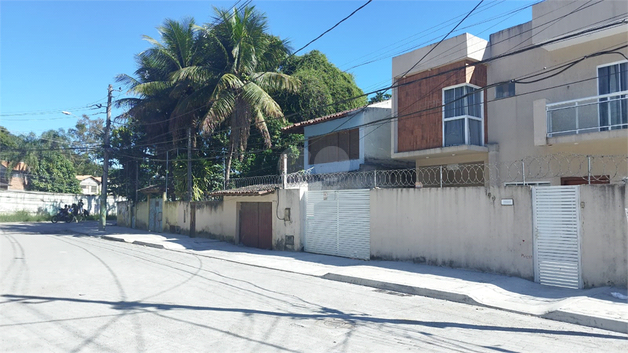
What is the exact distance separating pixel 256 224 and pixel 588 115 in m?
12.1

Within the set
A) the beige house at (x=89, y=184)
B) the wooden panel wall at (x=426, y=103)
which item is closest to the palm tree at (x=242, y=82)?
the wooden panel wall at (x=426, y=103)

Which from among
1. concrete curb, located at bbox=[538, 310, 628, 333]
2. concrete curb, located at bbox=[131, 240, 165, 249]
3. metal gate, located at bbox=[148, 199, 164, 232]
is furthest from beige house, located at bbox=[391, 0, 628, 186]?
metal gate, located at bbox=[148, 199, 164, 232]

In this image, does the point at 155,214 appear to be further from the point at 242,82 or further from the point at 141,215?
the point at 242,82

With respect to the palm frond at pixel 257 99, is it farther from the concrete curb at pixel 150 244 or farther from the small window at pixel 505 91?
the small window at pixel 505 91

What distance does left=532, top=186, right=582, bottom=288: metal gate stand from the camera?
8766 millimetres

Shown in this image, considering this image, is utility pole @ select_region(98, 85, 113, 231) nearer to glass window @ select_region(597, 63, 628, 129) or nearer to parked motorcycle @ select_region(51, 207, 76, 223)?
parked motorcycle @ select_region(51, 207, 76, 223)

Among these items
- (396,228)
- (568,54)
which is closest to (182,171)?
(396,228)

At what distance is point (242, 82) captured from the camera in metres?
22.0

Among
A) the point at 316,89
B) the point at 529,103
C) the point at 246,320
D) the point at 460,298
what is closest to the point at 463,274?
the point at 460,298

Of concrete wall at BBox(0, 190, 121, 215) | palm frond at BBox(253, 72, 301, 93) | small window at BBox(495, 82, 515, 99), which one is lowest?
concrete wall at BBox(0, 190, 121, 215)

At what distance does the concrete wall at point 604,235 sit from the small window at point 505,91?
5928 millimetres

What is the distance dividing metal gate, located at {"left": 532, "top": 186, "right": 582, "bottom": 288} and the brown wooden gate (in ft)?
32.7

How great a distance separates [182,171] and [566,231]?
19565 mm

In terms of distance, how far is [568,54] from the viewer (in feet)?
40.3
